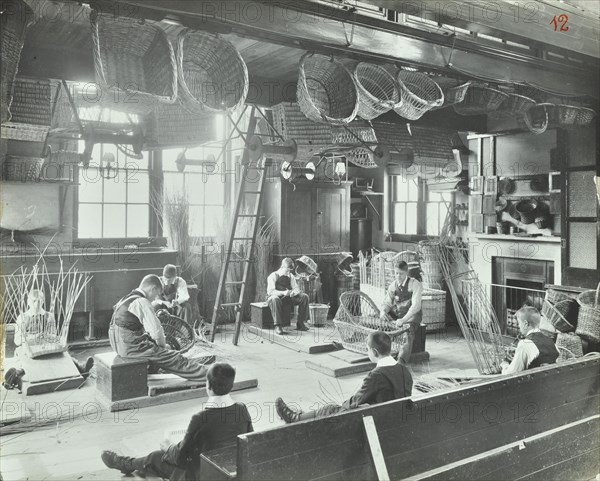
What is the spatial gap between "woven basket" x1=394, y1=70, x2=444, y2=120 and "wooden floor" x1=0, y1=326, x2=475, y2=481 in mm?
3065

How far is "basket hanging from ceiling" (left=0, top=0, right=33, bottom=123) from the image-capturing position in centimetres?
279

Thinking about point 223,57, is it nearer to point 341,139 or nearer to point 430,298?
point 341,139

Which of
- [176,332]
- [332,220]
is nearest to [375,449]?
[176,332]

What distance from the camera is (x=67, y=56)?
164 inches

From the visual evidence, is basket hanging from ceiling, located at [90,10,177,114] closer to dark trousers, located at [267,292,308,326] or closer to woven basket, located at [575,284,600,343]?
woven basket, located at [575,284,600,343]

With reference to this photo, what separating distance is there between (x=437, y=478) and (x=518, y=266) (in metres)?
6.01

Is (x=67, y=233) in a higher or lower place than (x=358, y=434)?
higher

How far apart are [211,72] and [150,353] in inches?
127

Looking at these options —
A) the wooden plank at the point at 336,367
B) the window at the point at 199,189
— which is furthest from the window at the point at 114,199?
the wooden plank at the point at 336,367

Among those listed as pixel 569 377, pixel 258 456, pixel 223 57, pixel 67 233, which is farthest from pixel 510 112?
pixel 67 233

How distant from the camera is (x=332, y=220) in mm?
11445

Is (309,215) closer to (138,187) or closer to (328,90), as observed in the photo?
(138,187)

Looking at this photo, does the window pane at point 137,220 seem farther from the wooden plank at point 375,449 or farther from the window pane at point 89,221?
the wooden plank at point 375,449

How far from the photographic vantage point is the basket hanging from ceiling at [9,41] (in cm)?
279
